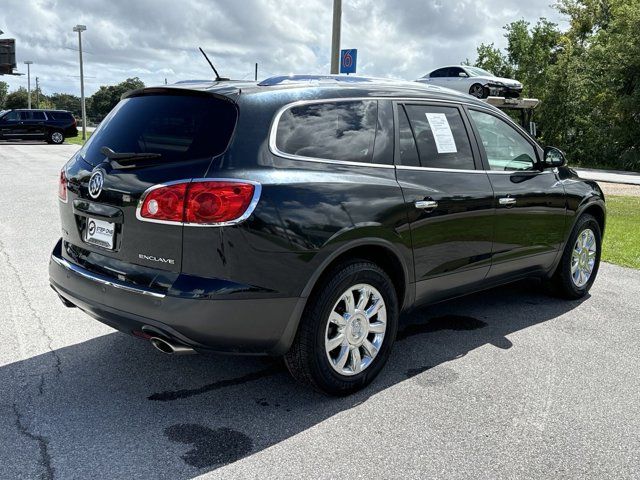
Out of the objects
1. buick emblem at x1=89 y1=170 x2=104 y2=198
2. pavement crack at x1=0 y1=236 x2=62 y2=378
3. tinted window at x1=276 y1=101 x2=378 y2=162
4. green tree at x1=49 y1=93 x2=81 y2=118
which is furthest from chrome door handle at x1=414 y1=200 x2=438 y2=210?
green tree at x1=49 y1=93 x2=81 y2=118

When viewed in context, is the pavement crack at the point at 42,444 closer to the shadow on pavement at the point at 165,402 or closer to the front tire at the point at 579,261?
the shadow on pavement at the point at 165,402

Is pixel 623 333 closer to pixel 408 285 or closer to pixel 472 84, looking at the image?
pixel 408 285

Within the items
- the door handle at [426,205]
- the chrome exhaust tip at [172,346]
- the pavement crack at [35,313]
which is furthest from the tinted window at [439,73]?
the chrome exhaust tip at [172,346]

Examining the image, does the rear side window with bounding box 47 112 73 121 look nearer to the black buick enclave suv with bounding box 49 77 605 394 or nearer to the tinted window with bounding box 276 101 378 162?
the black buick enclave suv with bounding box 49 77 605 394

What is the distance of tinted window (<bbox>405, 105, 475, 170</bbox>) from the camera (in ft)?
13.3

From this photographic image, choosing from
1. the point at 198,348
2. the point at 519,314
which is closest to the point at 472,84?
the point at 519,314

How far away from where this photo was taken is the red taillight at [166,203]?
305 cm

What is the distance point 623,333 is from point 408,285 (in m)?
2.02

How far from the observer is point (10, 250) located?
22.6 feet

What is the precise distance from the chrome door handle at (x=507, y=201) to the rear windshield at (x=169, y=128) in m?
2.19

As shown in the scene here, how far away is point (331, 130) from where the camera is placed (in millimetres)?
3549

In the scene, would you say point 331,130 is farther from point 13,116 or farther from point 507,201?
point 13,116

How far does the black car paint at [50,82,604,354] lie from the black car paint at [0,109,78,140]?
32.0 meters

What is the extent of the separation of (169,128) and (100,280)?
2.90ft
